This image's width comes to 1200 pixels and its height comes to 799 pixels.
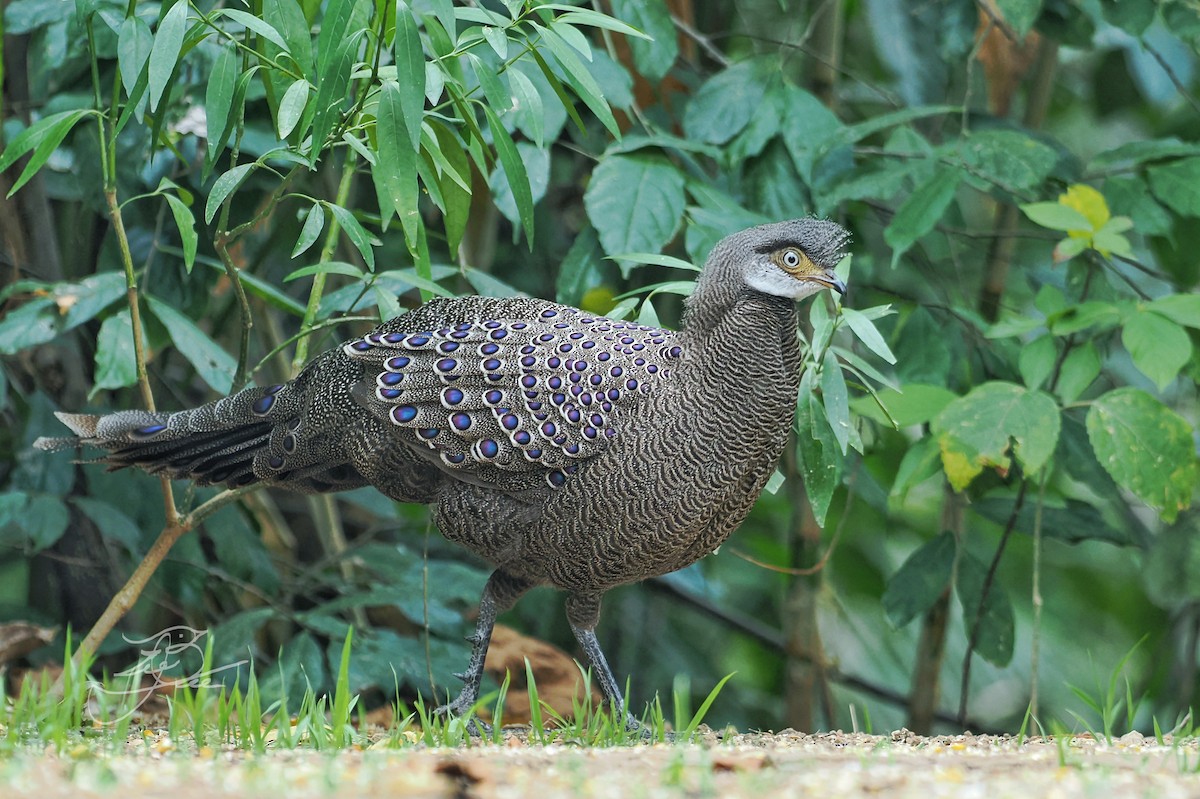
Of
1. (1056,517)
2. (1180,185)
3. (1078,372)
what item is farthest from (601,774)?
(1180,185)

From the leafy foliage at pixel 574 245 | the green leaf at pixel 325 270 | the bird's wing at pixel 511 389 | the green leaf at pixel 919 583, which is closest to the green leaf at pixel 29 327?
the leafy foliage at pixel 574 245

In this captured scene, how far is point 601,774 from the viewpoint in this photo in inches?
93.9

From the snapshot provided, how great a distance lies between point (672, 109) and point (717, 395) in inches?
84.6

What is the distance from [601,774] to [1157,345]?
2519mm

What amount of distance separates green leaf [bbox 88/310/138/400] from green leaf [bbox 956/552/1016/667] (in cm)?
304

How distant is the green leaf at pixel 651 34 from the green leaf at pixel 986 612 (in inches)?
85.6

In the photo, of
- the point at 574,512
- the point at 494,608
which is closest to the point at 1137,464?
the point at 574,512

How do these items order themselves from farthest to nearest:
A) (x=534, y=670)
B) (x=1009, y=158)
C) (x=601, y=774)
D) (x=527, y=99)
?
(x=534, y=670) → (x=1009, y=158) → (x=527, y=99) → (x=601, y=774)

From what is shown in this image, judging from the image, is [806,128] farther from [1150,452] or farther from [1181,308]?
[1150,452]

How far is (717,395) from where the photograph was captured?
362 cm

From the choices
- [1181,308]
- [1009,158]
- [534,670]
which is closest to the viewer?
[1181,308]

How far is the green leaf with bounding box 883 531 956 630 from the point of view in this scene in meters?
4.89

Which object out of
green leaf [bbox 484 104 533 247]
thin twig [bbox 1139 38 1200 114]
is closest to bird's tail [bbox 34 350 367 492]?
green leaf [bbox 484 104 533 247]

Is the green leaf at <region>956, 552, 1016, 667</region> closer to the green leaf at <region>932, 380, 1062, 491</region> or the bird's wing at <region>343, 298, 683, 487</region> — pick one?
the green leaf at <region>932, 380, 1062, 491</region>
